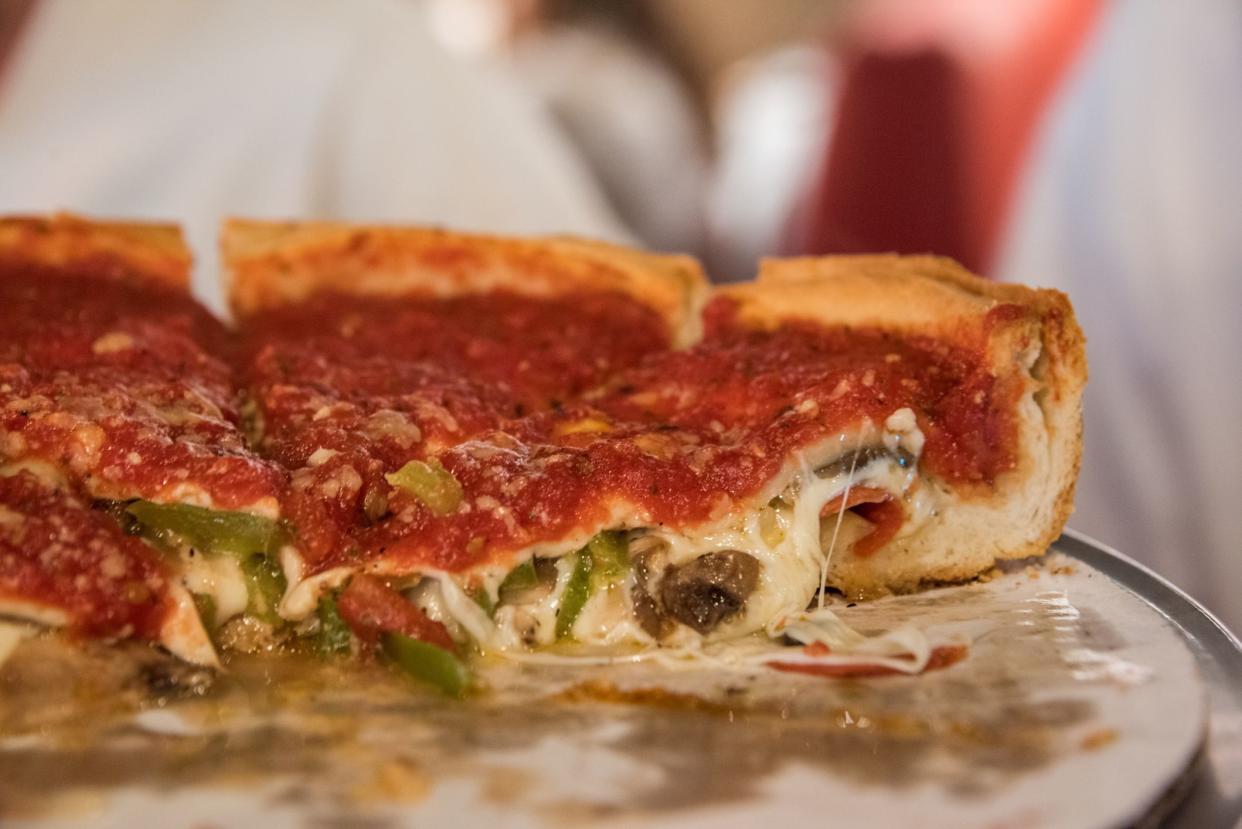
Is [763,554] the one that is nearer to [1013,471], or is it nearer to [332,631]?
[1013,471]

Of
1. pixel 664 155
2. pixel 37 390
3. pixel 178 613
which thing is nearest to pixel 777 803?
pixel 178 613

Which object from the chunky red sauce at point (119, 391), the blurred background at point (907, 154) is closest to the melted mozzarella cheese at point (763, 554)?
the chunky red sauce at point (119, 391)

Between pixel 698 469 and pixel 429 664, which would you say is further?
pixel 698 469

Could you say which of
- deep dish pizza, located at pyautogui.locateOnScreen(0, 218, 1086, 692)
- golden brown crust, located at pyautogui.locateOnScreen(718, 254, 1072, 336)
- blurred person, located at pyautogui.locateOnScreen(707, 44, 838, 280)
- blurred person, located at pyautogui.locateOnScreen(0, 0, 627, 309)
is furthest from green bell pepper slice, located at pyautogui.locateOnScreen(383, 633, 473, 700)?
blurred person, located at pyautogui.locateOnScreen(707, 44, 838, 280)

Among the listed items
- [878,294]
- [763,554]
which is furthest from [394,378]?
[878,294]

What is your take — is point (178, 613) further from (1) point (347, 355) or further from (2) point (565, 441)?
(1) point (347, 355)

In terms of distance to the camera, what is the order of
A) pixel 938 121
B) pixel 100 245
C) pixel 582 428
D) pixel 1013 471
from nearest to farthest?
1. pixel 1013 471
2. pixel 582 428
3. pixel 100 245
4. pixel 938 121

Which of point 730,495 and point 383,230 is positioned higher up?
point 383,230
